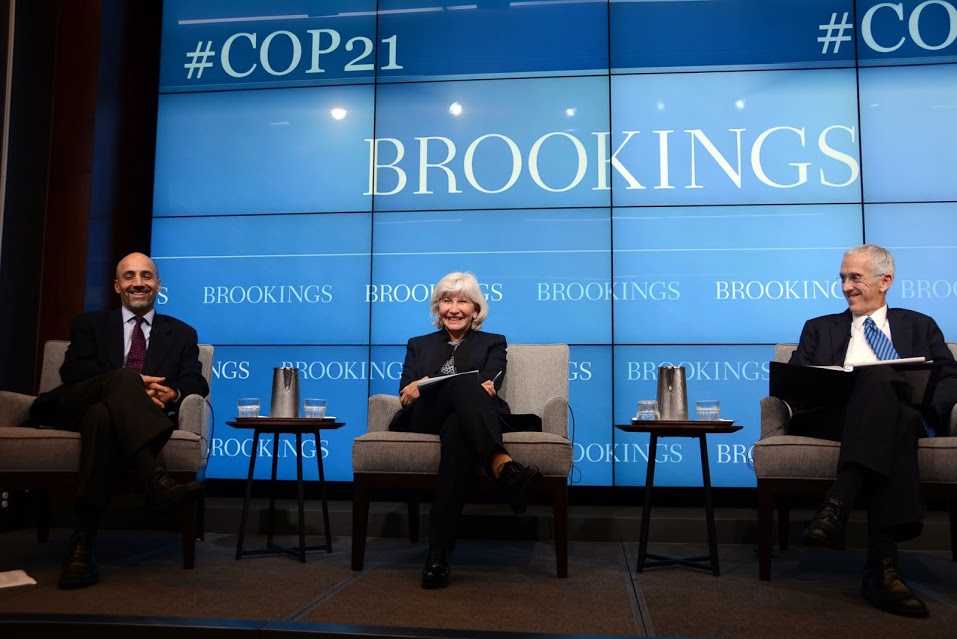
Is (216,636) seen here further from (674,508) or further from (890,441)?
(674,508)

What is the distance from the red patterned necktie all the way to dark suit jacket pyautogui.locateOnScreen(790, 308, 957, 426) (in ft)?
8.97

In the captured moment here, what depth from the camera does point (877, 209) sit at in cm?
453

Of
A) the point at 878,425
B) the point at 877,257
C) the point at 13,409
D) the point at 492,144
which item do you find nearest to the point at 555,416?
the point at 878,425

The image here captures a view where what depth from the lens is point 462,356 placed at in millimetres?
3623

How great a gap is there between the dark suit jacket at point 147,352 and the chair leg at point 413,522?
1.10m

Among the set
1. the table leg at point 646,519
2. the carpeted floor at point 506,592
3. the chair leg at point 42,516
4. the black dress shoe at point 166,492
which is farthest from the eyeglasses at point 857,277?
the chair leg at point 42,516

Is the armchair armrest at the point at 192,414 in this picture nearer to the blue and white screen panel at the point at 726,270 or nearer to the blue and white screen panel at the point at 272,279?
the blue and white screen panel at the point at 272,279

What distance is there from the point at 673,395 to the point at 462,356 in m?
0.91

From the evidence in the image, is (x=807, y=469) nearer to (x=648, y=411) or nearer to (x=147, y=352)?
(x=648, y=411)

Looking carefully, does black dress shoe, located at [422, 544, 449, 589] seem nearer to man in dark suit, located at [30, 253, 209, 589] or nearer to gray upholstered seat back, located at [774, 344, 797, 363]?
man in dark suit, located at [30, 253, 209, 589]

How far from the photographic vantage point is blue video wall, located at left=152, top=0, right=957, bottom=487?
455 cm

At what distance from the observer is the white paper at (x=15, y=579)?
2.79 metres

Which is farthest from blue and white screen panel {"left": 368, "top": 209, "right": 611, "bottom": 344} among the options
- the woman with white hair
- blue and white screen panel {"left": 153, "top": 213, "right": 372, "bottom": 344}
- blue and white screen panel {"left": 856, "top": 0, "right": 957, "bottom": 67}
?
blue and white screen panel {"left": 856, "top": 0, "right": 957, "bottom": 67}

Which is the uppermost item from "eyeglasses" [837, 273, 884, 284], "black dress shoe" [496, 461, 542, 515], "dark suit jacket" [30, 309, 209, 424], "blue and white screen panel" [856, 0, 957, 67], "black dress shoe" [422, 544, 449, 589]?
"blue and white screen panel" [856, 0, 957, 67]
